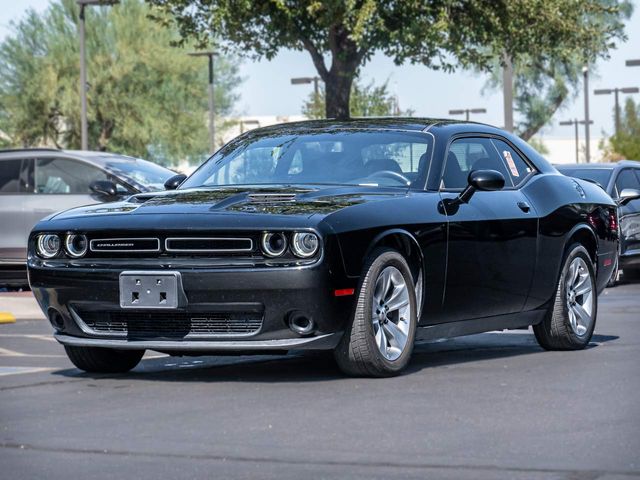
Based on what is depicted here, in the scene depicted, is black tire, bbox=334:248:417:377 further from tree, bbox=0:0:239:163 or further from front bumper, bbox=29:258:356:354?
tree, bbox=0:0:239:163

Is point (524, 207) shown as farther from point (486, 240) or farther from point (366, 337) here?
point (366, 337)

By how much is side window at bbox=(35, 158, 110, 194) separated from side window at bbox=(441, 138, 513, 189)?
27.3ft

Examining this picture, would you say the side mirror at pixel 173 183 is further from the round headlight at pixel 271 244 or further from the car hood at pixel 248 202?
the round headlight at pixel 271 244

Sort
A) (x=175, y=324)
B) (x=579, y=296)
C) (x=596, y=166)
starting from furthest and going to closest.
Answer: (x=596, y=166) < (x=579, y=296) < (x=175, y=324)

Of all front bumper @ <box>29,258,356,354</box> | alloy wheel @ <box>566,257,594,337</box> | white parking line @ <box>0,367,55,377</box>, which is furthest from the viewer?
alloy wheel @ <box>566,257,594,337</box>

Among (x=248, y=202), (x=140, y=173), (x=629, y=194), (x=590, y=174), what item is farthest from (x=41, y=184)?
(x=248, y=202)

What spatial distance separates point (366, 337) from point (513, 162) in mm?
2527

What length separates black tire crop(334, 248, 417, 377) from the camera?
8305 millimetres

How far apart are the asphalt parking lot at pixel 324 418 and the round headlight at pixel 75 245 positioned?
704 millimetres

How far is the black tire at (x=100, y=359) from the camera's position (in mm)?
9078

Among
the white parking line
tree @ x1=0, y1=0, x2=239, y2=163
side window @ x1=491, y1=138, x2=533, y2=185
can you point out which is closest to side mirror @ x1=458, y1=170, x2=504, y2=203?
side window @ x1=491, y1=138, x2=533, y2=185

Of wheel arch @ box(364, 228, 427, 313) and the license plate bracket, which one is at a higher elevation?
wheel arch @ box(364, 228, 427, 313)

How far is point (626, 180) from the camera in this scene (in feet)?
64.4

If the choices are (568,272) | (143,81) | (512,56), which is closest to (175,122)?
(143,81)
